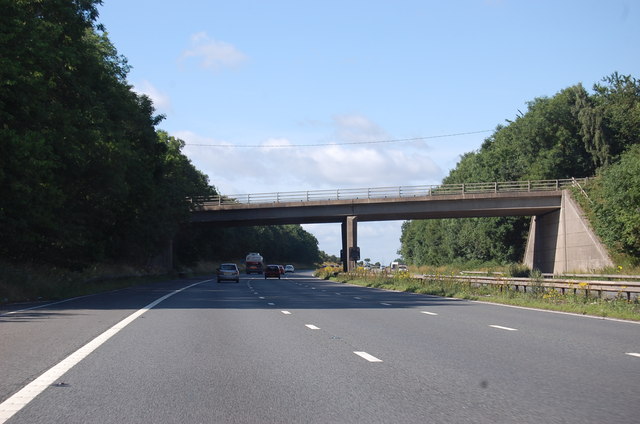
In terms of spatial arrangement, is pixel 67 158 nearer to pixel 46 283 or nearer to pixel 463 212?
pixel 46 283

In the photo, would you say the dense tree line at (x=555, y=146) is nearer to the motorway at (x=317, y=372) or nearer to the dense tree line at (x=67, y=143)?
the dense tree line at (x=67, y=143)

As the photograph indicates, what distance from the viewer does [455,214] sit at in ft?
233

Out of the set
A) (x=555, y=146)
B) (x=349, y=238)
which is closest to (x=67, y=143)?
(x=349, y=238)

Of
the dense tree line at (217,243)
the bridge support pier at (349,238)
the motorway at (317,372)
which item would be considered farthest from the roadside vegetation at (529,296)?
the dense tree line at (217,243)

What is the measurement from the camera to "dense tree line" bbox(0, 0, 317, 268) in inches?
1204

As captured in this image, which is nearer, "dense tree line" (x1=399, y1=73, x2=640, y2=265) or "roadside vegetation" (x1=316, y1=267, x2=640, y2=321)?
"roadside vegetation" (x1=316, y1=267, x2=640, y2=321)

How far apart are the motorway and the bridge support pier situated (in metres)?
57.0

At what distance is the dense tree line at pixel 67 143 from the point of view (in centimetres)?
3058

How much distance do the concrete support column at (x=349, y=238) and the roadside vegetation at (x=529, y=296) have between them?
876 inches

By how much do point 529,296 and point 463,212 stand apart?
137 feet

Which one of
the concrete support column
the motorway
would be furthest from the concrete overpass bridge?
the motorway

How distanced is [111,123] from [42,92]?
12.4 m

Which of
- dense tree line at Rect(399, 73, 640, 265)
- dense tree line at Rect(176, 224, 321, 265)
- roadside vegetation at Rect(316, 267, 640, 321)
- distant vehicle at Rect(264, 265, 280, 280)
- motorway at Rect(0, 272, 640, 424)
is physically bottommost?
motorway at Rect(0, 272, 640, 424)

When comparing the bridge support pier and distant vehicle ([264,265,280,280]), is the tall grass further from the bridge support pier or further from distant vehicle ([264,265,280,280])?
distant vehicle ([264,265,280,280])
